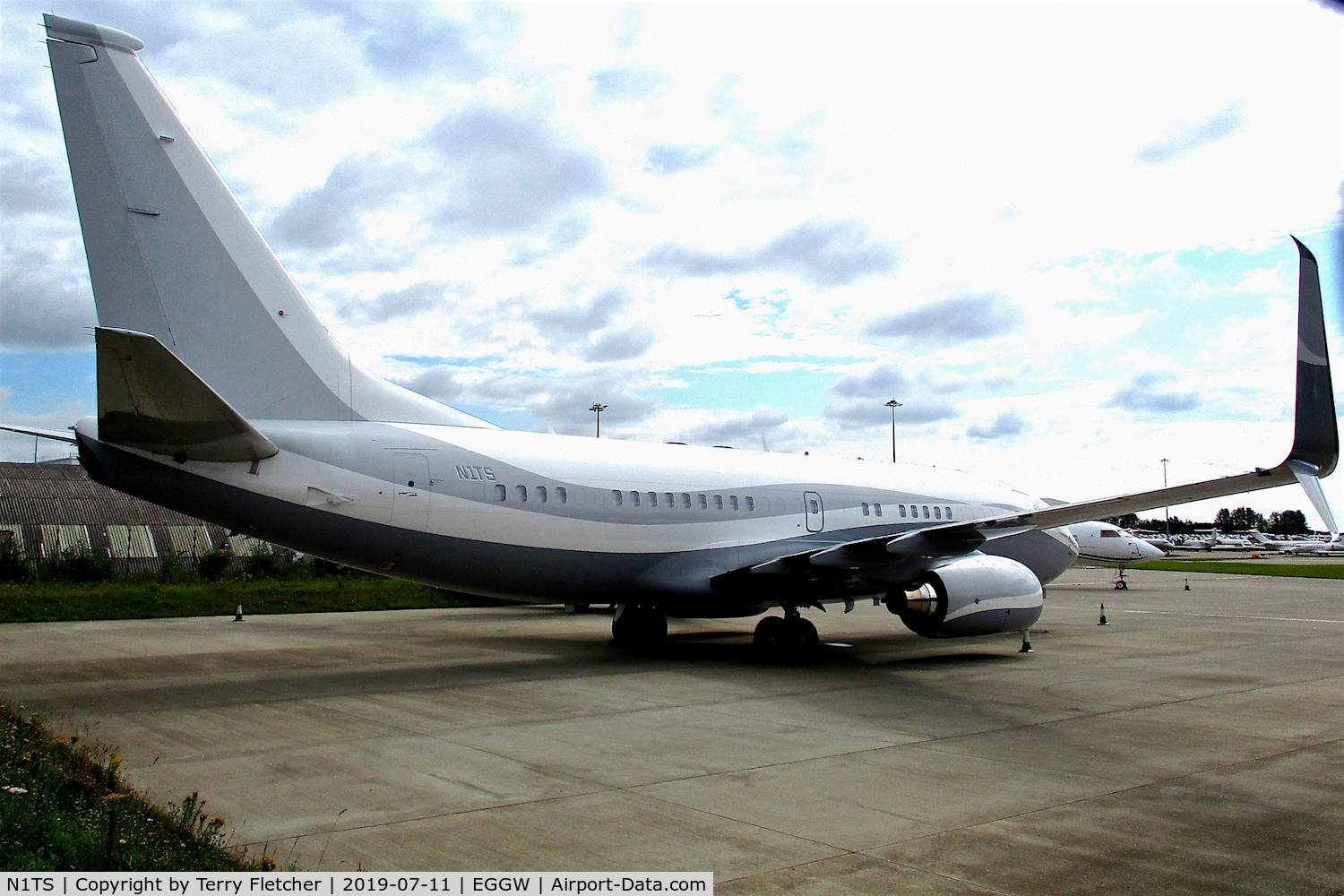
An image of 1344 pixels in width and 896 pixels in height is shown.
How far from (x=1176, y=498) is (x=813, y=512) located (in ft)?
20.8

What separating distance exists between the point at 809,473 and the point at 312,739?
1029cm

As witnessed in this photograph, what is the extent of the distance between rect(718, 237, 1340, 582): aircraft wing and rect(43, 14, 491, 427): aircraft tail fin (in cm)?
690

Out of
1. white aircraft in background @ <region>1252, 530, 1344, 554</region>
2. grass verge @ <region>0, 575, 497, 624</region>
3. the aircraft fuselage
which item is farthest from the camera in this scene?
white aircraft in background @ <region>1252, 530, 1344, 554</region>

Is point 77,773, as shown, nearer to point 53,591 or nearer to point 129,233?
point 129,233

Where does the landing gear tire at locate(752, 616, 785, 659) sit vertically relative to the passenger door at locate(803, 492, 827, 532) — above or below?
below

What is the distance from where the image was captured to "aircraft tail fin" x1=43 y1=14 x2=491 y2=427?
10.7 m

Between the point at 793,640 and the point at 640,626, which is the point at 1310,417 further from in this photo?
the point at 640,626

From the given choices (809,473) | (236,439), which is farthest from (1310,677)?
(236,439)

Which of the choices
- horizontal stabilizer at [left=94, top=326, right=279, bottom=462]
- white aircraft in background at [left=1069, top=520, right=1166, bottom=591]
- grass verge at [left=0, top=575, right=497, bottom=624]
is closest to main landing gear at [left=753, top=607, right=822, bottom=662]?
horizontal stabilizer at [left=94, top=326, right=279, bottom=462]

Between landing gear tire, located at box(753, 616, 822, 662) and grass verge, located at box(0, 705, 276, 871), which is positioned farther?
landing gear tire, located at box(753, 616, 822, 662)

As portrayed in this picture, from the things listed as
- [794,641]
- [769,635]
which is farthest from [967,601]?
[769,635]

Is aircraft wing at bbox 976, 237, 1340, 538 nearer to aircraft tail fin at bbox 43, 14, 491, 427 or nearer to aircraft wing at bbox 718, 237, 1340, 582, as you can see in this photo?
aircraft wing at bbox 718, 237, 1340, 582

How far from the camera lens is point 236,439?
34.8 feet
